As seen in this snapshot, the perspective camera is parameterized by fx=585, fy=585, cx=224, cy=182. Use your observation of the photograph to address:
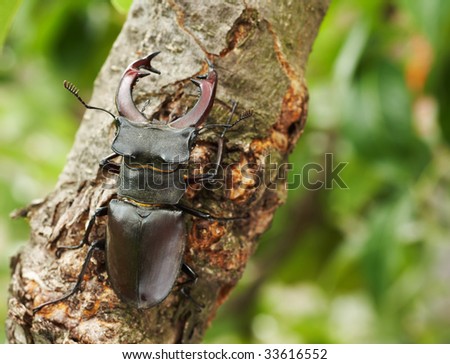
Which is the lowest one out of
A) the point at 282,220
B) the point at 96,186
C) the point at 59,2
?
the point at 282,220

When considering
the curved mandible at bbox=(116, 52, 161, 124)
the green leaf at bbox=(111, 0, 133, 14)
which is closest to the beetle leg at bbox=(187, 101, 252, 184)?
the curved mandible at bbox=(116, 52, 161, 124)

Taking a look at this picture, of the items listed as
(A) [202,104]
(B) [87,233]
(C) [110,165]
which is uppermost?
(A) [202,104]

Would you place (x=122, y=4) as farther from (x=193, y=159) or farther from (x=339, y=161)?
(x=339, y=161)

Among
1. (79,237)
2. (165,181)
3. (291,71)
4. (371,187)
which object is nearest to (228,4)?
(291,71)

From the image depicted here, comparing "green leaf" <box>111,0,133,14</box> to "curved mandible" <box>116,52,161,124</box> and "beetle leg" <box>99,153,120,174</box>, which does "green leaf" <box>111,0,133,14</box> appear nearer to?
"curved mandible" <box>116,52,161,124</box>

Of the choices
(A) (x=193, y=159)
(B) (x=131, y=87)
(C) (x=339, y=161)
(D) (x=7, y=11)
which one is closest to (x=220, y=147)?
(A) (x=193, y=159)

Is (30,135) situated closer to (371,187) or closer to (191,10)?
(371,187)

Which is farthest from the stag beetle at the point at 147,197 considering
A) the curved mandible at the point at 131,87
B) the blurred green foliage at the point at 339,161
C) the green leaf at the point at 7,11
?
the blurred green foliage at the point at 339,161
